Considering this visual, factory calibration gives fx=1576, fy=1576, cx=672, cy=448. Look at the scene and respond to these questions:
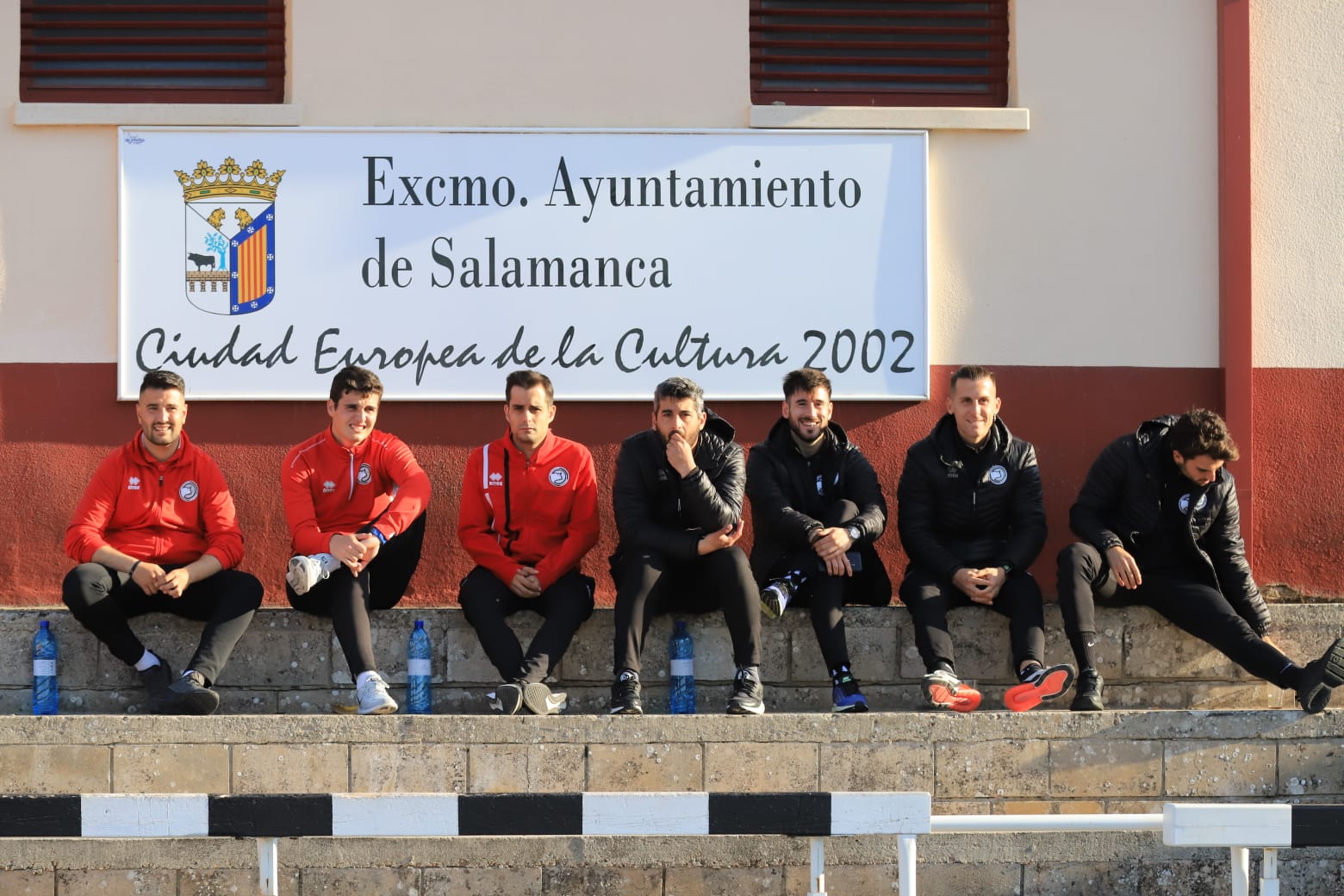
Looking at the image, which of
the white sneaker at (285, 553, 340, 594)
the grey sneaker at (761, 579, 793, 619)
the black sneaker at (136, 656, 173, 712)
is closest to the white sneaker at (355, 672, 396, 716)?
the white sneaker at (285, 553, 340, 594)

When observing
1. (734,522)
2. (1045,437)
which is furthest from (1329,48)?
(734,522)

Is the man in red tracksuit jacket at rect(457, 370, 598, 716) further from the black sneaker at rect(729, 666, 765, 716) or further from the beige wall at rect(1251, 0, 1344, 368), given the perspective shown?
the beige wall at rect(1251, 0, 1344, 368)

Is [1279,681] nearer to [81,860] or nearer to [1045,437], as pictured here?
[1045,437]

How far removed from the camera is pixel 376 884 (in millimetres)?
6133

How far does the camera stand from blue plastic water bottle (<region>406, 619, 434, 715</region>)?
678 cm

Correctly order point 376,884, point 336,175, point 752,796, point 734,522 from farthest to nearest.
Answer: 1. point 336,175
2. point 734,522
3. point 376,884
4. point 752,796

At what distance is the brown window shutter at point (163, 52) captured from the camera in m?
8.22

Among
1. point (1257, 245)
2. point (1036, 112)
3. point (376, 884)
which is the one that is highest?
point (1036, 112)

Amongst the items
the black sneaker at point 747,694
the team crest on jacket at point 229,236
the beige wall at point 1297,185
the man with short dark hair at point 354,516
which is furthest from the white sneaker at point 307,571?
the beige wall at point 1297,185

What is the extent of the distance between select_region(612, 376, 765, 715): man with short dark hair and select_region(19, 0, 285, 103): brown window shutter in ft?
9.96

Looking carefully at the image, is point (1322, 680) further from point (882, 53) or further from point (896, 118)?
point (882, 53)

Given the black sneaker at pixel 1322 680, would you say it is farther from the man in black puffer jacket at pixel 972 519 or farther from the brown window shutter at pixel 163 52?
the brown window shutter at pixel 163 52

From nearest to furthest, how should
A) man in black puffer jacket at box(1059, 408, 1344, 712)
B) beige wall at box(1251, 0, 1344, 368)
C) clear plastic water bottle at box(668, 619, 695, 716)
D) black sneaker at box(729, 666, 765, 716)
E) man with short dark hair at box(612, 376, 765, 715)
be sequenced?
black sneaker at box(729, 666, 765, 716) → man with short dark hair at box(612, 376, 765, 715) → man in black puffer jacket at box(1059, 408, 1344, 712) → clear plastic water bottle at box(668, 619, 695, 716) → beige wall at box(1251, 0, 1344, 368)

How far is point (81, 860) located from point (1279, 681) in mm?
4858
